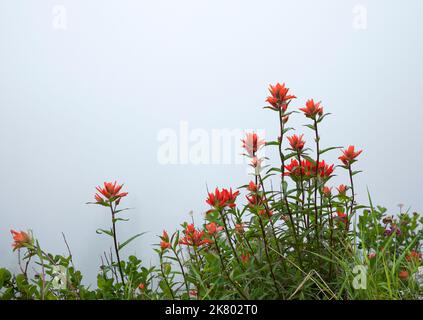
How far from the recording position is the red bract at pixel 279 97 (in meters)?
1.11

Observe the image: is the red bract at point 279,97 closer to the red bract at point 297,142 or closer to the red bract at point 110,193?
the red bract at point 297,142

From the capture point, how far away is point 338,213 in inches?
56.9

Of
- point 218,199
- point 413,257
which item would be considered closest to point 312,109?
point 218,199

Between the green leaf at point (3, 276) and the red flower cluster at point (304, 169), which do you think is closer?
the red flower cluster at point (304, 169)

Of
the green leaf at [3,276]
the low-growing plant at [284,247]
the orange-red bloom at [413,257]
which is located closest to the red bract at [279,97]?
the low-growing plant at [284,247]

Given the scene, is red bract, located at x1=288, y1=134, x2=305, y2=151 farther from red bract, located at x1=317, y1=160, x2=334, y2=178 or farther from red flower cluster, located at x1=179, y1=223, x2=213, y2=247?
red flower cluster, located at x1=179, y1=223, x2=213, y2=247

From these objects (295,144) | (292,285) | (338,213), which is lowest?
(292,285)

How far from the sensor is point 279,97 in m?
1.12

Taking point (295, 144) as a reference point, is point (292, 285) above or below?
below
